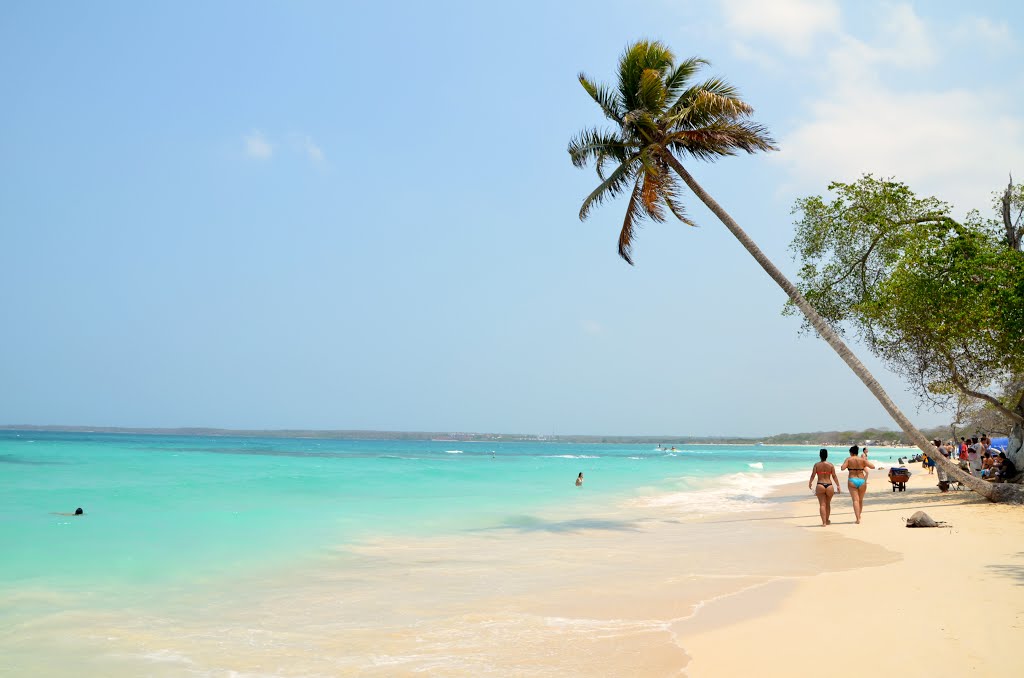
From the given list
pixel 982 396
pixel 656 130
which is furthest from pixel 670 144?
pixel 982 396

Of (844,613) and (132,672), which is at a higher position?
(844,613)

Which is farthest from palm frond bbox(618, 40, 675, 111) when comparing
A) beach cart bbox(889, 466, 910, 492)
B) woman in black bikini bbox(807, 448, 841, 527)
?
beach cart bbox(889, 466, 910, 492)

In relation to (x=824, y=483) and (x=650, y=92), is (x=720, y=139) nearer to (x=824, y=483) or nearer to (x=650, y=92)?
(x=650, y=92)

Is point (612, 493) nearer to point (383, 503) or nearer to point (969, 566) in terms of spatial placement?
point (383, 503)

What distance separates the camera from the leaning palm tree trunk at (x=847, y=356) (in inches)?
567

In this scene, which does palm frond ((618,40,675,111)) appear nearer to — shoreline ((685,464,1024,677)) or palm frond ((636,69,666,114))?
palm frond ((636,69,666,114))

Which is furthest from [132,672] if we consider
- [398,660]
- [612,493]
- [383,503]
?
[612,493]

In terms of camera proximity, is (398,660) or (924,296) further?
(924,296)

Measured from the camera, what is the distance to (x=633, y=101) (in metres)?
15.8

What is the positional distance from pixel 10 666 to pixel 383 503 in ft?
51.8

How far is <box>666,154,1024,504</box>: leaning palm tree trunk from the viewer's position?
14406 millimetres

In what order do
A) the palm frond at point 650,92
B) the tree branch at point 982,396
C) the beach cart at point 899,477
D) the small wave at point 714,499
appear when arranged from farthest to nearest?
the beach cart at point 899,477 → the small wave at point 714,499 → the tree branch at point 982,396 → the palm frond at point 650,92

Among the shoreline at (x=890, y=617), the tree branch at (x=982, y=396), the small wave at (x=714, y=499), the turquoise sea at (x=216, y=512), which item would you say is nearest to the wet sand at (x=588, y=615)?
the shoreline at (x=890, y=617)

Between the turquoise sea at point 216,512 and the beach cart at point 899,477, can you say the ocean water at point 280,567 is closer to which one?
the turquoise sea at point 216,512
